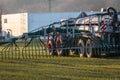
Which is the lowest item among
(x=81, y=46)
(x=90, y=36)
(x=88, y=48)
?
(x=88, y=48)

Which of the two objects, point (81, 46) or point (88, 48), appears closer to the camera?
point (88, 48)

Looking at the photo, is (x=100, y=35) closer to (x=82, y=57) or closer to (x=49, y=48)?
(x=82, y=57)

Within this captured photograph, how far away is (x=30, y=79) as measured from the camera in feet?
43.6

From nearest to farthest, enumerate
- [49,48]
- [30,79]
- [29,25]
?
[30,79]
[49,48]
[29,25]

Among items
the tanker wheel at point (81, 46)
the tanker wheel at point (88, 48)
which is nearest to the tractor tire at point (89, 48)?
the tanker wheel at point (88, 48)

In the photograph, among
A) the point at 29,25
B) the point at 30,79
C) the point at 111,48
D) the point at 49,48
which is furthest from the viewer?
the point at 29,25

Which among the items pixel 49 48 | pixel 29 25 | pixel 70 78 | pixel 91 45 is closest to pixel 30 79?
pixel 70 78

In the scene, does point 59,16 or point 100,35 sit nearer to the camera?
point 100,35

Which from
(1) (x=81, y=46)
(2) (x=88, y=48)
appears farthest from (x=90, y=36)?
(1) (x=81, y=46)

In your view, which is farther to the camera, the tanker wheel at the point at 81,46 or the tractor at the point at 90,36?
the tanker wheel at the point at 81,46

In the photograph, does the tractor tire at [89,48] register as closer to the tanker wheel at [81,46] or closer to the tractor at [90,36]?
the tractor at [90,36]

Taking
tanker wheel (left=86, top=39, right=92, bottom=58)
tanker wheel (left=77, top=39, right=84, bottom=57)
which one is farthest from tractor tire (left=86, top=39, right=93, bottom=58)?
tanker wheel (left=77, top=39, right=84, bottom=57)

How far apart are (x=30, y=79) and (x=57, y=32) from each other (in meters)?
12.6

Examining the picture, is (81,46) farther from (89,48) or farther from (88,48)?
(89,48)
